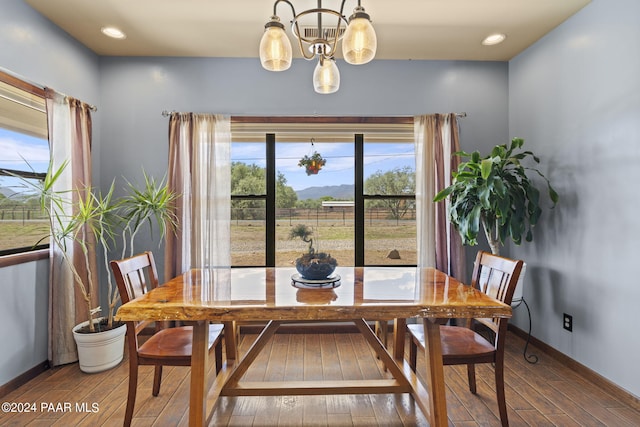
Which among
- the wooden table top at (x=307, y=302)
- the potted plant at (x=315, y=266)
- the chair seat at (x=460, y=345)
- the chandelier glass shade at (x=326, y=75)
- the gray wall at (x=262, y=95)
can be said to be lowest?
the chair seat at (x=460, y=345)

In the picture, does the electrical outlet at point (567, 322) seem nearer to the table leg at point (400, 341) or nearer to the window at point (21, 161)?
the table leg at point (400, 341)

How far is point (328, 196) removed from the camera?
11.7ft

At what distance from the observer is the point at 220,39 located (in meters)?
2.90

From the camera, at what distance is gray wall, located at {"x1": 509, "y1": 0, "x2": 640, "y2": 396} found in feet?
7.04

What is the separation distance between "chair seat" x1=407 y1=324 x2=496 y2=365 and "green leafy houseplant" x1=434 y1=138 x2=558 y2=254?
0.98 meters

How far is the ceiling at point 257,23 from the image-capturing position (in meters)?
2.42

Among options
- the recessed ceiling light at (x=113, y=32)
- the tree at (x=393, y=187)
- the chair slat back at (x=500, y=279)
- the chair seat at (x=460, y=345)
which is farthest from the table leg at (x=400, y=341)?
the recessed ceiling light at (x=113, y=32)

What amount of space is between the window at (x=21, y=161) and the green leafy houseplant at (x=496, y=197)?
123 inches

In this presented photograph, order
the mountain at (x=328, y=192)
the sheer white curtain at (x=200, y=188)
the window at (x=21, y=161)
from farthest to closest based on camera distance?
the mountain at (x=328, y=192), the sheer white curtain at (x=200, y=188), the window at (x=21, y=161)

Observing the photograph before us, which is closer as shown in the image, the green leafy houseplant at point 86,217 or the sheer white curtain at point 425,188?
the green leafy houseplant at point 86,217

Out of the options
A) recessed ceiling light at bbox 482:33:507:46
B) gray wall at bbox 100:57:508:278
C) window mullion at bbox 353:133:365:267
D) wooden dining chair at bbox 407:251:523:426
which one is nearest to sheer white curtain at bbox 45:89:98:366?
gray wall at bbox 100:57:508:278

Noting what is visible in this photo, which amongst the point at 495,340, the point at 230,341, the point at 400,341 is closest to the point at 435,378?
the point at 495,340

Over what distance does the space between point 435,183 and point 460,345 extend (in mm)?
1708

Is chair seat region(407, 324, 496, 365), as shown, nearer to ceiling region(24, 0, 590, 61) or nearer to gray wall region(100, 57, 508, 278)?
gray wall region(100, 57, 508, 278)
